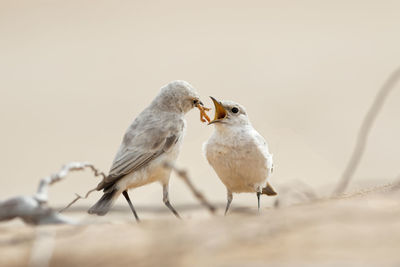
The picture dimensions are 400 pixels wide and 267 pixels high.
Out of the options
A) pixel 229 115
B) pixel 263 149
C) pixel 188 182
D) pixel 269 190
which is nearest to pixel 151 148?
pixel 229 115

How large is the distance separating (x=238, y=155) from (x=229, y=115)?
0.59m

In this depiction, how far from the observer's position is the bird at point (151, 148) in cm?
589

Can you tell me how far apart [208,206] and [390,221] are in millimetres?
921

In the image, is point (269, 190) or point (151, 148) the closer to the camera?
point (151, 148)

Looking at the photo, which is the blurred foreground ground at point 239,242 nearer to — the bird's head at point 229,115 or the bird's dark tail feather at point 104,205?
the bird's dark tail feather at point 104,205

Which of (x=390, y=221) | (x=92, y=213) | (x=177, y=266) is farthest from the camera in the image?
(x=92, y=213)

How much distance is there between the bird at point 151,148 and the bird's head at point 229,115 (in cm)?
20

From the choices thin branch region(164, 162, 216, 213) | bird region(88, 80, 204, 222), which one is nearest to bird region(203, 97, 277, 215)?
bird region(88, 80, 204, 222)

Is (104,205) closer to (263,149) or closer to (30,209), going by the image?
(263,149)

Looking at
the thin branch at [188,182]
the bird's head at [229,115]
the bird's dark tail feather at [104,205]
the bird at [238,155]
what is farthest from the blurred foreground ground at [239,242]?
the bird's head at [229,115]

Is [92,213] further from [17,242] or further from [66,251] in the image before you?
[66,251]

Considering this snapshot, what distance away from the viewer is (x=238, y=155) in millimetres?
6133

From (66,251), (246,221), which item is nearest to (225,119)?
(246,221)

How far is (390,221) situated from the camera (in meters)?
3.34
